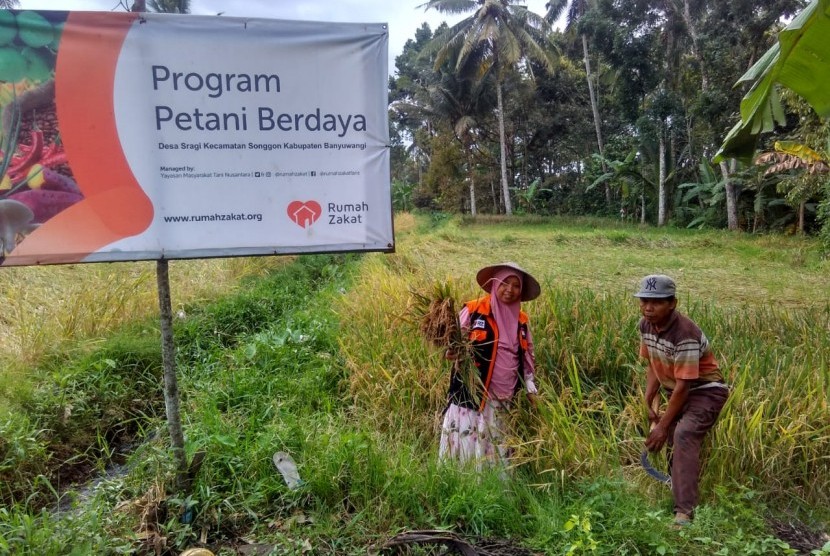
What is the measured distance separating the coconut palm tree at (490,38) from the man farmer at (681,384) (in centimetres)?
2012

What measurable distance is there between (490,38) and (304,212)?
21.6 metres

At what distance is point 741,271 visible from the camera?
938 cm

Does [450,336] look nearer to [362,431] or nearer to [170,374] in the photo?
[362,431]

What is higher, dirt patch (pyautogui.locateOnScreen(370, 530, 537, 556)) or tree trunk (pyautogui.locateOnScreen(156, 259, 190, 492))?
tree trunk (pyautogui.locateOnScreen(156, 259, 190, 492))

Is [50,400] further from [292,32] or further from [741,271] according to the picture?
[741,271]

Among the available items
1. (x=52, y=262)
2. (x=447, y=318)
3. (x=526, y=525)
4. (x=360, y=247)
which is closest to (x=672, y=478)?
(x=526, y=525)

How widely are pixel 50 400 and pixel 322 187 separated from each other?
265 cm

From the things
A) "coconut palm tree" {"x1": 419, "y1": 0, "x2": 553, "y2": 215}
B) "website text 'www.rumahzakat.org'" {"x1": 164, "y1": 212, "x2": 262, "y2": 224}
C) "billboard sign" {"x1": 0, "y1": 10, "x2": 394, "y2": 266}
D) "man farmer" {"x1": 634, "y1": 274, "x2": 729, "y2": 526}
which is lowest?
"man farmer" {"x1": 634, "y1": 274, "x2": 729, "y2": 526}

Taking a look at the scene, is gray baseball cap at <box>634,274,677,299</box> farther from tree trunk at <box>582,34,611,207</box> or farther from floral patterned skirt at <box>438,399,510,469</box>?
tree trunk at <box>582,34,611,207</box>

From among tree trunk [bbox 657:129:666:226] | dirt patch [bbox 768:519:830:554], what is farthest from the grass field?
tree trunk [bbox 657:129:666:226]

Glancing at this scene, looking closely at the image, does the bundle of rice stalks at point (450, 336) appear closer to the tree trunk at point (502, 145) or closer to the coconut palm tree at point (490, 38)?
the coconut palm tree at point (490, 38)

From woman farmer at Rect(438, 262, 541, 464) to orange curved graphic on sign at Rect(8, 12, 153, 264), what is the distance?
6.17 ft

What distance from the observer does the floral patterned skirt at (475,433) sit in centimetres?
309

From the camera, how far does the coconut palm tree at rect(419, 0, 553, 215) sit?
2120 centimetres
